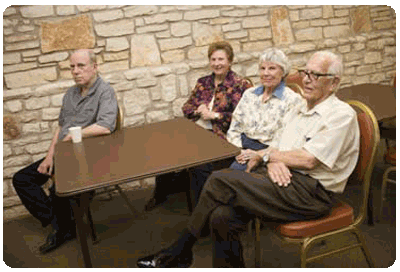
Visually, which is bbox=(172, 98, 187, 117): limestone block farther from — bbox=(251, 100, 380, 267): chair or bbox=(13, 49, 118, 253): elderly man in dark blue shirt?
bbox=(251, 100, 380, 267): chair

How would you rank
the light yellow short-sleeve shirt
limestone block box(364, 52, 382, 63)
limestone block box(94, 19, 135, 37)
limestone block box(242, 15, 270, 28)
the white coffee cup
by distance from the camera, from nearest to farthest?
the light yellow short-sleeve shirt → the white coffee cup → limestone block box(94, 19, 135, 37) → limestone block box(242, 15, 270, 28) → limestone block box(364, 52, 382, 63)

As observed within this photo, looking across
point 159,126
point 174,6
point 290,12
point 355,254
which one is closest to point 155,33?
point 174,6

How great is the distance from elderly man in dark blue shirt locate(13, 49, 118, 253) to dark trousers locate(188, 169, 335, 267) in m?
1.00

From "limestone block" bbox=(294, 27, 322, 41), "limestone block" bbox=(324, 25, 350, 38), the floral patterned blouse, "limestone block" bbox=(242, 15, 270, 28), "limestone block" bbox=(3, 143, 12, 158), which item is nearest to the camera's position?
the floral patterned blouse

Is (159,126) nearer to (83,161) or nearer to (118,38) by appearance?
(83,161)

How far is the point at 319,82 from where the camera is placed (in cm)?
189

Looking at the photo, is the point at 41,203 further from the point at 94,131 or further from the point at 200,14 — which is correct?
the point at 200,14

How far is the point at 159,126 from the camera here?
261 cm

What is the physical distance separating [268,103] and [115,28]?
153cm

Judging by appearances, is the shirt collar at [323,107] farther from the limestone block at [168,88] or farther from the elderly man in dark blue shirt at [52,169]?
the limestone block at [168,88]

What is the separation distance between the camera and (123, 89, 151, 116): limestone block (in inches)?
131

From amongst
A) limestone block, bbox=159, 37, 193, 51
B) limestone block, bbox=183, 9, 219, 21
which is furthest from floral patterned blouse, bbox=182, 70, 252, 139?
limestone block, bbox=183, 9, 219, 21

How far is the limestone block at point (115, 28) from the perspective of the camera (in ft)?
10.5

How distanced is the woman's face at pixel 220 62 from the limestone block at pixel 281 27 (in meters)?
1.07
